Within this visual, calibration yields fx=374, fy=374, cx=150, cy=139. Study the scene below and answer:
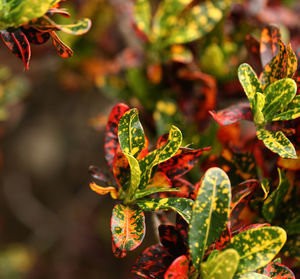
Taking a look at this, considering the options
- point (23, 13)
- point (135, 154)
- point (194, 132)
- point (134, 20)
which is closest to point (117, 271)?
point (194, 132)

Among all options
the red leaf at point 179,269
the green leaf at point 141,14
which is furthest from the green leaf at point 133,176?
the green leaf at point 141,14

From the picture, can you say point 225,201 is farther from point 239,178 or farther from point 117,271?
point 117,271

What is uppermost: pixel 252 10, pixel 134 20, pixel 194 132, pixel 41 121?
pixel 134 20

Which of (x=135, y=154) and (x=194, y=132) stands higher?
(x=135, y=154)

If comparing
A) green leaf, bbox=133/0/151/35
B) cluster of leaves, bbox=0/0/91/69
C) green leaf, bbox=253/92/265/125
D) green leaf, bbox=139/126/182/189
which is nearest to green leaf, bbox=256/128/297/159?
green leaf, bbox=253/92/265/125

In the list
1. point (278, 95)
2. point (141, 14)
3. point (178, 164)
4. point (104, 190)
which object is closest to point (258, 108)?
point (278, 95)

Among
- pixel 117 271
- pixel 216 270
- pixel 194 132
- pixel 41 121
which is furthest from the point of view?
pixel 41 121

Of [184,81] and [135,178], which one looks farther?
[184,81]

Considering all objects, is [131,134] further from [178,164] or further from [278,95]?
[278,95]
